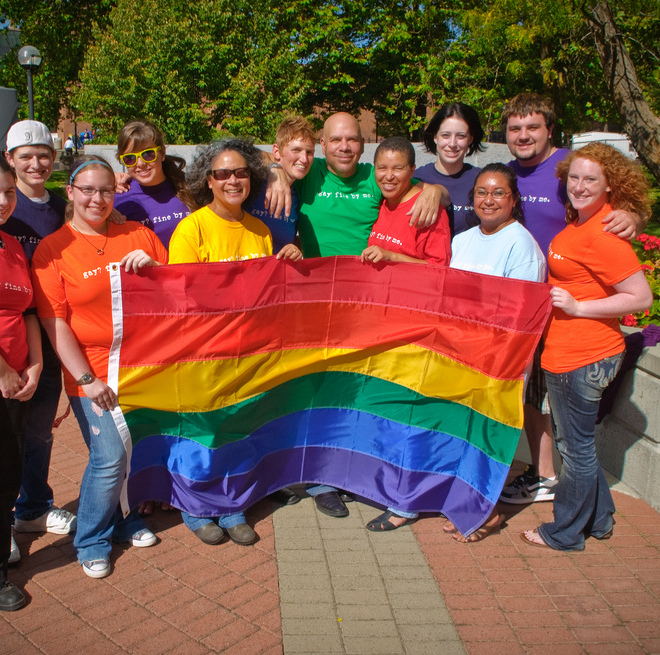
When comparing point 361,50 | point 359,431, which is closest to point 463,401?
point 359,431

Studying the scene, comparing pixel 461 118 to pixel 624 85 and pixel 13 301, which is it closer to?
pixel 13 301

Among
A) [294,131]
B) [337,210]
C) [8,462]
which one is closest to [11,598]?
[8,462]

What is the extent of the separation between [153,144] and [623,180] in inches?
108

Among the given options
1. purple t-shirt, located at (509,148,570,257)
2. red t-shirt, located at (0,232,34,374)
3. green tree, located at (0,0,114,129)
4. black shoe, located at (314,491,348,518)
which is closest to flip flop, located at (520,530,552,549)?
black shoe, located at (314,491,348,518)

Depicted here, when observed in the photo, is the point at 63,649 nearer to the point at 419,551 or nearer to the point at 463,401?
the point at 419,551

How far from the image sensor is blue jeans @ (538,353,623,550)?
3664 mm

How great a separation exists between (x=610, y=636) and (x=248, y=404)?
222 centimetres

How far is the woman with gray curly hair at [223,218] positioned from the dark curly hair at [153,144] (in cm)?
15

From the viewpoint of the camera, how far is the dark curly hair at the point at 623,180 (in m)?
3.55

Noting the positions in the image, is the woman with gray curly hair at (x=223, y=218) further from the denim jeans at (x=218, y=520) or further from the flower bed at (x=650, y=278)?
the flower bed at (x=650, y=278)

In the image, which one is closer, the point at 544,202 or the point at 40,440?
the point at 40,440

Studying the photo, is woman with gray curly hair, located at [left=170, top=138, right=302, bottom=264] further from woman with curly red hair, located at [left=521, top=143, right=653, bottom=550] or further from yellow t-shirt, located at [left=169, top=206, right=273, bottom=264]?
woman with curly red hair, located at [left=521, top=143, right=653, bottom=550]

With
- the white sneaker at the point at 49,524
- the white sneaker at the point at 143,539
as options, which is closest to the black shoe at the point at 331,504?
the white sneaker at the point at 143,539

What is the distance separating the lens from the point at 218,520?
13.3 feet
